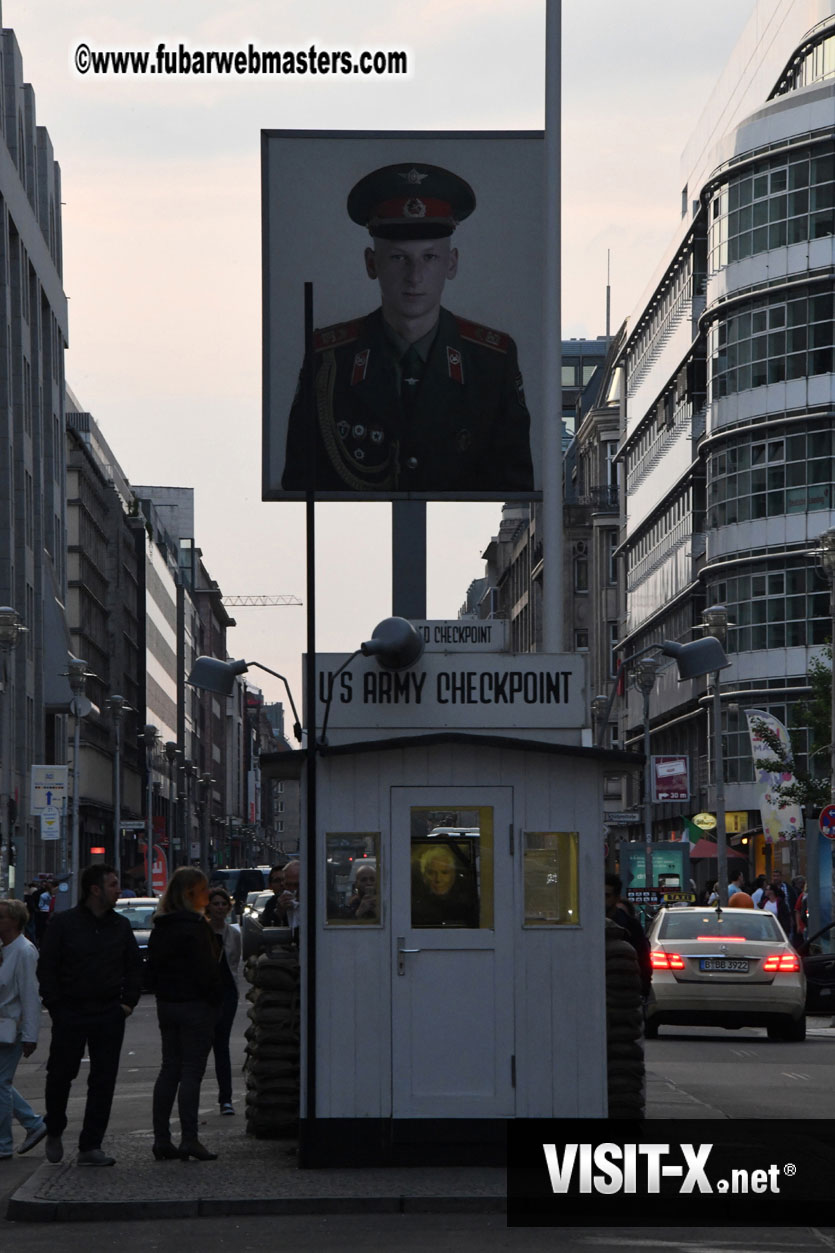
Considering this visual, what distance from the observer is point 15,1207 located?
41.3 ft

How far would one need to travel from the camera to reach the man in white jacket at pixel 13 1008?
52.4 feet

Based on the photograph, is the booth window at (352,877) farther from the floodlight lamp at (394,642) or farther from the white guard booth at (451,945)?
the floodlight lamp at (394,642)

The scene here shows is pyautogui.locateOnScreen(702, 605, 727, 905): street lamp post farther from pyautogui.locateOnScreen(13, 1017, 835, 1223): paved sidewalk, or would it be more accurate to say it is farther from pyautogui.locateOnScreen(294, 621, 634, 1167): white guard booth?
pyautogui.locateOnScreen(13, 1017, 835, 1223): paved sidewalk

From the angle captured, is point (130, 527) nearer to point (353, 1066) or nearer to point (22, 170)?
point (22, 170)

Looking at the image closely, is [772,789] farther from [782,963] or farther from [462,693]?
[462,693]

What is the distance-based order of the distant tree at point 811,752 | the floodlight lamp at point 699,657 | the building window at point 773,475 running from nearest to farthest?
1. the floodlight lamp at point 699,657
2. the distant tree at point 811,752
3. the building window at point 773,475

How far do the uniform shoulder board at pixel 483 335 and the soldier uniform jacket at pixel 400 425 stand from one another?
0.04 feet

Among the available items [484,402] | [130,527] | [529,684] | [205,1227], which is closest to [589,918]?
[529,684]

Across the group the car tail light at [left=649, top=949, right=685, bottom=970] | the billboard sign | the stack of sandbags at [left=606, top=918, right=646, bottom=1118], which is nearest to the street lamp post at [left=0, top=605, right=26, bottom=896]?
the billboard sign

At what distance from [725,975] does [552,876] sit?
13736 mm

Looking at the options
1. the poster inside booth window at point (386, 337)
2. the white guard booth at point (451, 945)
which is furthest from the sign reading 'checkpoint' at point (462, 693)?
the poster inside booth window at point (386, 337)

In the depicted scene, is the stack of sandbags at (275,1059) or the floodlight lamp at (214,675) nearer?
the stack of sandbags at (275,1059)

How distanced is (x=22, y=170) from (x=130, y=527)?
46.1m

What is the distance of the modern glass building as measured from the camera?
73250 millimetres
